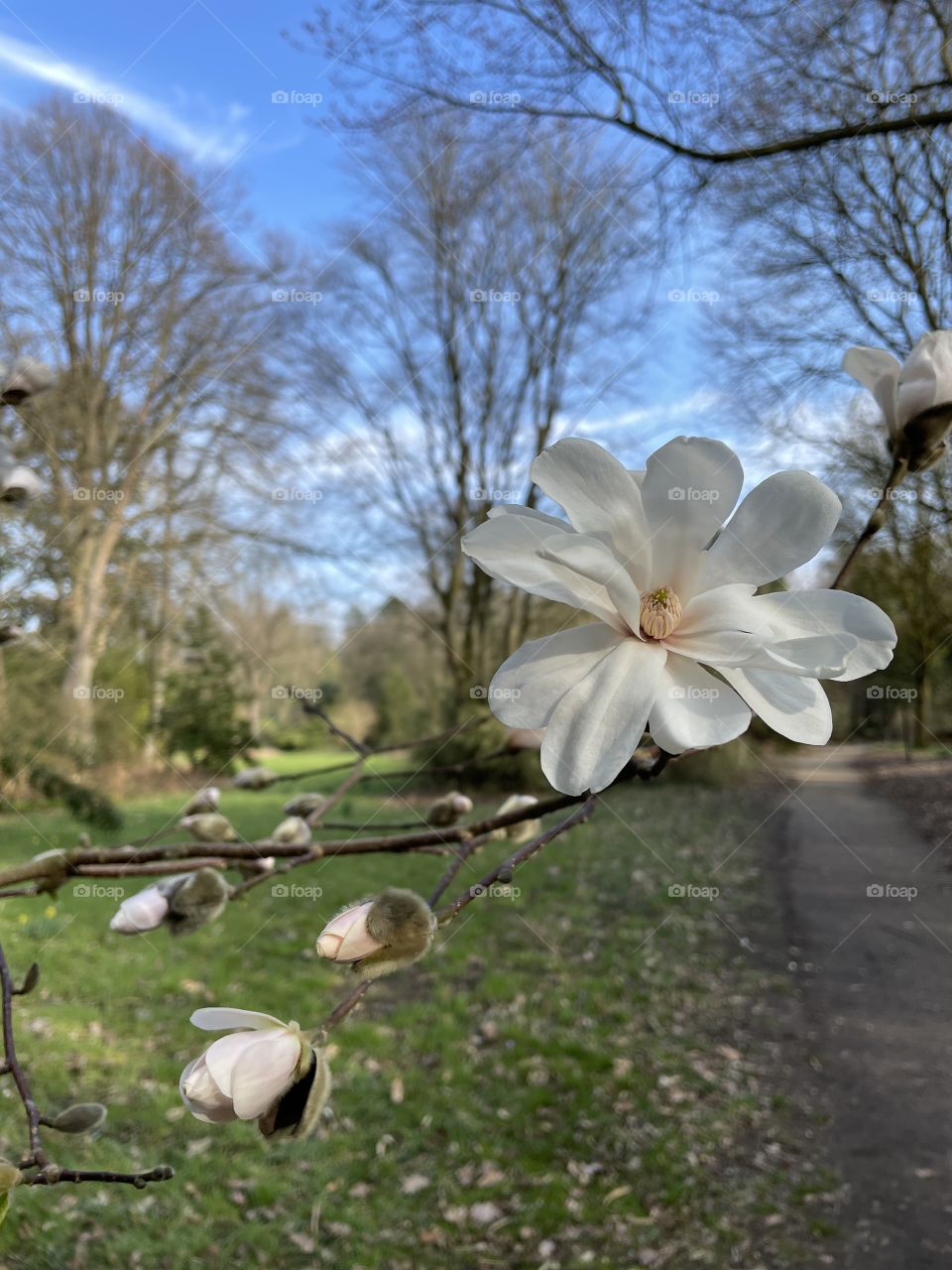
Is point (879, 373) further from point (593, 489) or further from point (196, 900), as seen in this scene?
point (196, 900)

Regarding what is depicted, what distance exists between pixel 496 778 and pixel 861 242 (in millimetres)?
2179

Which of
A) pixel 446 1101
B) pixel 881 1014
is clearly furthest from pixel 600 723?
pixel 881 1014

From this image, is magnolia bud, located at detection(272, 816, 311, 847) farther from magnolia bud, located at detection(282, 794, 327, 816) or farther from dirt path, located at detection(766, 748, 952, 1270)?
dirt path, located at detection(766, 748, 952, 1270)

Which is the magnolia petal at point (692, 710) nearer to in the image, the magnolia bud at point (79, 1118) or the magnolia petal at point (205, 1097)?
the magnolia petal at point (205, 1097)

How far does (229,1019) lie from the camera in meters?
0.17

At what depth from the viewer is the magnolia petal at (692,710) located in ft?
0.40

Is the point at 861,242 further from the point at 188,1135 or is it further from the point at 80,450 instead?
the point at 80,450

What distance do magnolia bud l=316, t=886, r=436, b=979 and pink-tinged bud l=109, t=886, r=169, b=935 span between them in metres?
0.15

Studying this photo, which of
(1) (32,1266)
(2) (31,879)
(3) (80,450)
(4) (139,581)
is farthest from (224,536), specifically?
(2) (31,879)

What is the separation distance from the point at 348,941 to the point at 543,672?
3.1 inches

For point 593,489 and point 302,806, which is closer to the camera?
point 593,489

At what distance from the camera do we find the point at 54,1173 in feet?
0.63

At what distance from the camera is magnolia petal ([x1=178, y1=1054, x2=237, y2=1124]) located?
6.5 inches

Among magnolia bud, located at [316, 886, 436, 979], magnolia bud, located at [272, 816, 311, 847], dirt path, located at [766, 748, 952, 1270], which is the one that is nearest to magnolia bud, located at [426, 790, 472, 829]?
magnolia bud, located at [272, 816, 311, 847]
